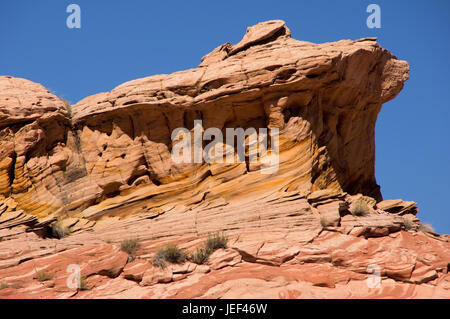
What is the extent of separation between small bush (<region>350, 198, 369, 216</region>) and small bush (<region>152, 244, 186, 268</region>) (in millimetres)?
6678

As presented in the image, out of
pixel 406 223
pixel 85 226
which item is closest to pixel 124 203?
pixel 85 226

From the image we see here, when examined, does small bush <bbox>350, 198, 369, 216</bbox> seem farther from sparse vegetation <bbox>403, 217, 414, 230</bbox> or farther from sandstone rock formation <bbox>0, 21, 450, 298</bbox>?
sparse vegetation <bbox>403, 217, 414, 230</bbox>

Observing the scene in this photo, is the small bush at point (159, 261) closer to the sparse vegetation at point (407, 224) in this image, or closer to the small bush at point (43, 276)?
the small bush at point (43, 276)

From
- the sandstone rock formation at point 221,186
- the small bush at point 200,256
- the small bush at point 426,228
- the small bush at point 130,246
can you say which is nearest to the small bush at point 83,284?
the sandstone rock formation at point 221,186

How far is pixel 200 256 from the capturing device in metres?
19.3

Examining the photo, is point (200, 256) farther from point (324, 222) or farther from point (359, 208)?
point (359, 208)

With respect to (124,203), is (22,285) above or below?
below

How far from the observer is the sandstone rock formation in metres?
18.5

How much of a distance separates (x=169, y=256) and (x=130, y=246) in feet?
5.51

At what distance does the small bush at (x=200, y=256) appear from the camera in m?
19.2

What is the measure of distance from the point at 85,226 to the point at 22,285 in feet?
16.5

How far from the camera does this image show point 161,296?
17.2 metres
